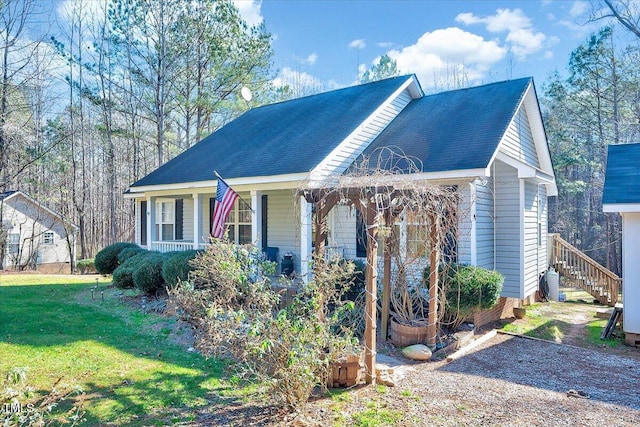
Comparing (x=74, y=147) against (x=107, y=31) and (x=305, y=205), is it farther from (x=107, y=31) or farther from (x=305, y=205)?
(x=305, y=205)

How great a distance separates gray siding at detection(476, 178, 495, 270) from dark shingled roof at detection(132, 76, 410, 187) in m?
3.73

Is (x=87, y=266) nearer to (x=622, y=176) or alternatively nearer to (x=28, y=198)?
(x=28, y=198)

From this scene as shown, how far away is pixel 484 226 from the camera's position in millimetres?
9875

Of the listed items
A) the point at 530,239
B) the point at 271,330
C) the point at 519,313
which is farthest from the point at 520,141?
the point at 271,330

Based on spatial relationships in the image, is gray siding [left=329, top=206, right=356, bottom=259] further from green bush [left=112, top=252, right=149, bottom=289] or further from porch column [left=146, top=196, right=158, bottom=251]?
porch column [left=146, top=196, right=158, bottom=251]

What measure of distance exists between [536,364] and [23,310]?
10.9 meters

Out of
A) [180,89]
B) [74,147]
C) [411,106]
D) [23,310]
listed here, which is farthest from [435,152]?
[74,147]

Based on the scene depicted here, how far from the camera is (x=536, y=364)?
22.7 feet

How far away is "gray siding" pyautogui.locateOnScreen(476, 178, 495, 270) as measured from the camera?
957 cm

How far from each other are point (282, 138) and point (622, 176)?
8.80 meters

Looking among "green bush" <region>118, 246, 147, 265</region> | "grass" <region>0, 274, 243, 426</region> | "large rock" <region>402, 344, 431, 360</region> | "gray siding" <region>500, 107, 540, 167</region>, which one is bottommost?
"large rock" <region>402, 344, 431, 360</region>

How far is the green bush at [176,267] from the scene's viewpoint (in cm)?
978

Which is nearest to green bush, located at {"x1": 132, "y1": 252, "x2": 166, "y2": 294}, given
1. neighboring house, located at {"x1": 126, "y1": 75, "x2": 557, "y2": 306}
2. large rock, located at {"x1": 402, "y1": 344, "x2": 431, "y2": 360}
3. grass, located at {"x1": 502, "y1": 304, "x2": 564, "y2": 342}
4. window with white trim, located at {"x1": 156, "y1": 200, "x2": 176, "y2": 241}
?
neighboring house, located at {"x1": 126, "y1": 75, "x2": 557, "y2": 306}

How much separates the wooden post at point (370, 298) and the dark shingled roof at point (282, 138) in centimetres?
419
